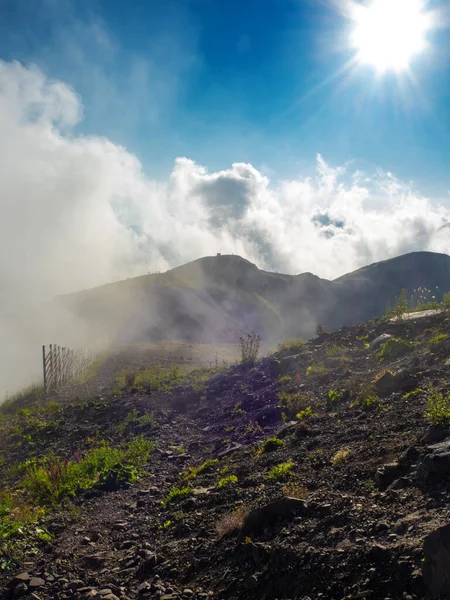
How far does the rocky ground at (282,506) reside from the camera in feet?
12.3

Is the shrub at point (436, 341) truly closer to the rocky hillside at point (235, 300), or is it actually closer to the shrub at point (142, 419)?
the shrub at point (142, 419)

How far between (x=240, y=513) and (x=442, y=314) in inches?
457

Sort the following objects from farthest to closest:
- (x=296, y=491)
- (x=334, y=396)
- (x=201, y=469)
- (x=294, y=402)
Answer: (x=294, y=402), (x=334, y=396), (x=201, y=469), (x=296, y=491)

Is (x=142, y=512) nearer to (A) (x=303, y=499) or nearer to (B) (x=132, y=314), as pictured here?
(A) (x=303, y=499)

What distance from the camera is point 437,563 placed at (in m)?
3.12

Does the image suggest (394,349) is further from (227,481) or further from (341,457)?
(227,481)

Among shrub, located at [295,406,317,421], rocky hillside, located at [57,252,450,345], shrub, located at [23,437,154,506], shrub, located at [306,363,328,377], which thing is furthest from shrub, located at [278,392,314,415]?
rocky hillside, located at [57,252,450,345]

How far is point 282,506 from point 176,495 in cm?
287

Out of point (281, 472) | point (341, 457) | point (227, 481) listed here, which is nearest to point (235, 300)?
point (227, 481)

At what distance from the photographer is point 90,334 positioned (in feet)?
168

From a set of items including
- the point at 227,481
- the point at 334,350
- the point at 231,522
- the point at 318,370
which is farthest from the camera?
the point at 334,350

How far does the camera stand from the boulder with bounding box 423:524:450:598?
302cm

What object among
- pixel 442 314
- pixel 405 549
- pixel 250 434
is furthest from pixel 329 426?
pixel 442 314

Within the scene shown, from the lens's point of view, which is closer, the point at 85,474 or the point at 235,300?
the point at 85,474
